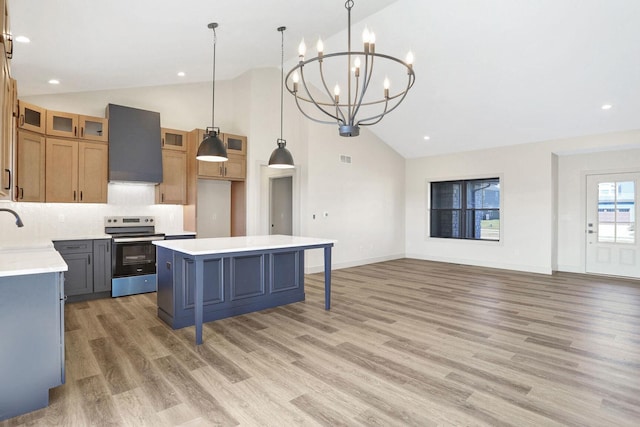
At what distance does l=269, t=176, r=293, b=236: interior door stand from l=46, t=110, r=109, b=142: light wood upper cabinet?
4.04 meters

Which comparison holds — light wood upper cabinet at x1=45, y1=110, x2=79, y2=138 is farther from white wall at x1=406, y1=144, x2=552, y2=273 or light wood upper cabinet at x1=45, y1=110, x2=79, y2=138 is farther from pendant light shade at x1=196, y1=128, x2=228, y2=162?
white wall at x1=406, y1=144, x2=552, y2=273

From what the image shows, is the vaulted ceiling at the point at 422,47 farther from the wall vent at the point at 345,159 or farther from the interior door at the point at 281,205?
the interior door at the point at 281,205

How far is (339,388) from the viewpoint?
2.45 m

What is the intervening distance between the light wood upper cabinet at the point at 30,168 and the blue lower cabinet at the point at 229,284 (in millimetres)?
1976

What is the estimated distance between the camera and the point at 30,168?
4328 millimetres

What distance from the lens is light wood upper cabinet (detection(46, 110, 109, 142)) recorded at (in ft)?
15.0

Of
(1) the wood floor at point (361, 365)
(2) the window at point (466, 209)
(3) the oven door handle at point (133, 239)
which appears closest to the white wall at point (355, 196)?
(2) the window at point (466, 209)

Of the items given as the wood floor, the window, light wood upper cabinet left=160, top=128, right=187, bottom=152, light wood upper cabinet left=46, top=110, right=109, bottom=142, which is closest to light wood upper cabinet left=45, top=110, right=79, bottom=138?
A: light wood upper cabinet left=46, top=110, right=109, bottom=142

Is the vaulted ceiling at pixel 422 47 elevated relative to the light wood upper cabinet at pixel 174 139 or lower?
elevated

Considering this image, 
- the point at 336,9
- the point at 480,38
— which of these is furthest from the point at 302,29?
the point at 480,38

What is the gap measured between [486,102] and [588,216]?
3.16 meters

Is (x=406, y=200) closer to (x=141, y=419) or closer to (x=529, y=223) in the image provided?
(x=529, y=223)

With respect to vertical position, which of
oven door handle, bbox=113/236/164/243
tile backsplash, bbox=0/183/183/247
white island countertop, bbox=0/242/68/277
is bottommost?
oven door handle, bbox=113/236/164/243

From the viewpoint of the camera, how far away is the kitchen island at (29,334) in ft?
6.79
